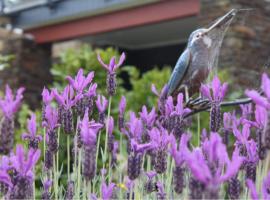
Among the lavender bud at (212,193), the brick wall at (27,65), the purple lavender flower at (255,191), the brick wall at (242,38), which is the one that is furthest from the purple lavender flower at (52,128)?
the brick wall at (27,65)

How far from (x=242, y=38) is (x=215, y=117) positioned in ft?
20.5

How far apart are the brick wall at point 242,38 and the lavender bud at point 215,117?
5874mm

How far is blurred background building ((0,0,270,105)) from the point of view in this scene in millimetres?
7703

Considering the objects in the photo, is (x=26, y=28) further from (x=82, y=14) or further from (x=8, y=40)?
(x=82, y=14)

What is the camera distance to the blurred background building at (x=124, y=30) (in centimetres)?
770

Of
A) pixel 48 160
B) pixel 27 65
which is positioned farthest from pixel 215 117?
pixel 27 65

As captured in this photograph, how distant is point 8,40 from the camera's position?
10844mm

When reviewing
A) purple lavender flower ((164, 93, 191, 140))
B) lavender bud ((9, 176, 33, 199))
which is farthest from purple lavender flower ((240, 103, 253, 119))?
lavender bud ((9, 176, 33, 199))

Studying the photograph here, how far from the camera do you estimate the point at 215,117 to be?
5.23ft

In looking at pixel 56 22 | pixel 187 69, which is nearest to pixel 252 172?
pixel 187 69

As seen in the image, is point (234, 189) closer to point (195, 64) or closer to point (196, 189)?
point (196, 189)

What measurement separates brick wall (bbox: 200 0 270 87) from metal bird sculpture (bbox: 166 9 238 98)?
5560 mm

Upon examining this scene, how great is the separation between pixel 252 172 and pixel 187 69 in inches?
21.2

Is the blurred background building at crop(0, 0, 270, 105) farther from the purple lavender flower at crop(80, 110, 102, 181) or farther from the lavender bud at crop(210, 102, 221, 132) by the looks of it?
the purple lavender flower at crop(80, 110, 102, 181)
